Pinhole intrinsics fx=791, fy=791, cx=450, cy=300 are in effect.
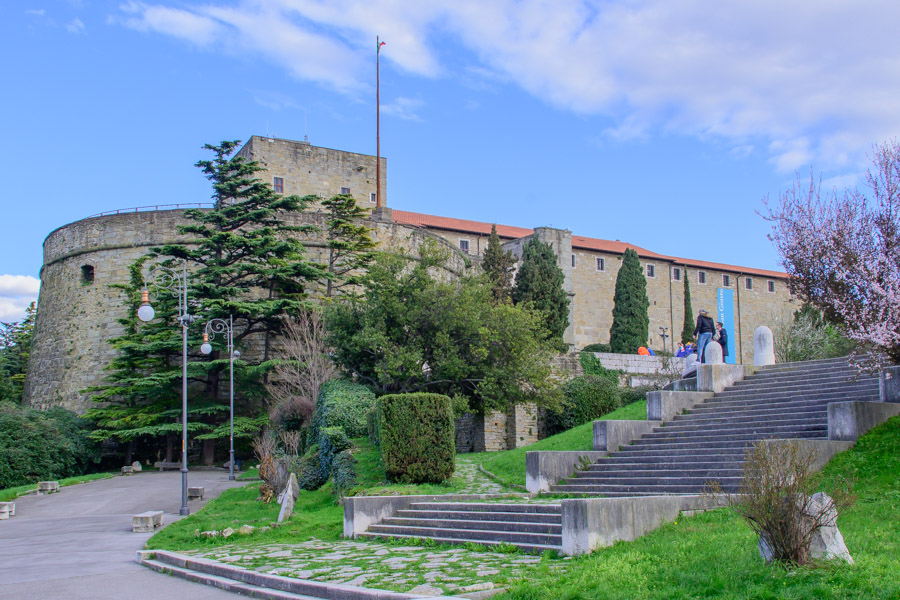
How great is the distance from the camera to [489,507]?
10609 millimetres

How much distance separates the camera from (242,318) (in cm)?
3222

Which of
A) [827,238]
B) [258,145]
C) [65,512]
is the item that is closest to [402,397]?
[827,238]

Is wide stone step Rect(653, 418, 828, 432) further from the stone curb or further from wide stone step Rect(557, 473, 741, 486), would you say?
the stone curb

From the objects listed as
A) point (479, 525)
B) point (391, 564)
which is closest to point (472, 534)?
A: point (479, 525)

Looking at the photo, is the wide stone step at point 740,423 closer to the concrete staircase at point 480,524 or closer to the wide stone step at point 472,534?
the concrete staircase at point 480,524

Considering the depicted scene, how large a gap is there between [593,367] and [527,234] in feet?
81.3

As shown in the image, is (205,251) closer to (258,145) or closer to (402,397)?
(258,145)

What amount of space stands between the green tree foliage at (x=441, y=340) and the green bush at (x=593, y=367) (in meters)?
7.46

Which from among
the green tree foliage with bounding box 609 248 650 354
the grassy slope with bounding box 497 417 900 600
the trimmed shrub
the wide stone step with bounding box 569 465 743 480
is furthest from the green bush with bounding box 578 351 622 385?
the grassy slope with bounding box 497 417 900 600

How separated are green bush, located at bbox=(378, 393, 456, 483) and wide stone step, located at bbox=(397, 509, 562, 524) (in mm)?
2453

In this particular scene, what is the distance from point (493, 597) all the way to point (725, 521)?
11.6 feet

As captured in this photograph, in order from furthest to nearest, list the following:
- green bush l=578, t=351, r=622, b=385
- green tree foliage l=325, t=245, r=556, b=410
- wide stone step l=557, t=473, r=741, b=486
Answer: green bush l=578, t=351, r=622, b=385, green tree foliage l=325, t=245, r=556, b=410, wide stone step l=557, t=473, r=741, b=486

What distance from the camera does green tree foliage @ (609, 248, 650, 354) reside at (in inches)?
1805

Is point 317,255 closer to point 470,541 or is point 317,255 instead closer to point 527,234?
point 527,234
